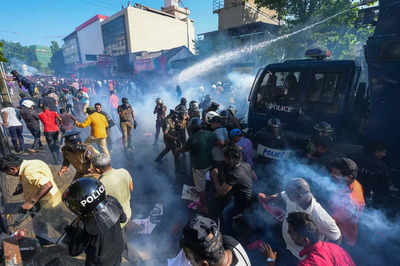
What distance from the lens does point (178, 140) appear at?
548 centimetres

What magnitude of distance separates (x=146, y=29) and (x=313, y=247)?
5191 centimetres

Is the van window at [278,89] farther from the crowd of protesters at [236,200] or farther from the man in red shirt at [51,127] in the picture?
Answer: the man in red shirt at [51,127]

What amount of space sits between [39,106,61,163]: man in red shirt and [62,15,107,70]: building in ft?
173

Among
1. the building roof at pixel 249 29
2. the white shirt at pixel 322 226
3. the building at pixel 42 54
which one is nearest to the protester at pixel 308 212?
the white shirt at pixel 322 226

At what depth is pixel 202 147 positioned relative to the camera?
3615 mm

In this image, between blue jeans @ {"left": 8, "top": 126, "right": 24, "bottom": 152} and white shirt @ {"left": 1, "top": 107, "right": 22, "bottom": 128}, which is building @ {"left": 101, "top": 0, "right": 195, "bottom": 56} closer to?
blue jeans @ {"left": 8, "top": 126, "right": 24, "bottom": 152}

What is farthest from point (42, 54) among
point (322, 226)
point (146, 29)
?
point (322, 226)

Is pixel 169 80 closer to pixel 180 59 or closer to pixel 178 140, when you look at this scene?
pixel 180 59

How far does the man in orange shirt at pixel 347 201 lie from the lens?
2.25 metres

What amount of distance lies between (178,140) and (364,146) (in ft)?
12.7

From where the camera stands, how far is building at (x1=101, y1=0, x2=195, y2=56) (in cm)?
4372

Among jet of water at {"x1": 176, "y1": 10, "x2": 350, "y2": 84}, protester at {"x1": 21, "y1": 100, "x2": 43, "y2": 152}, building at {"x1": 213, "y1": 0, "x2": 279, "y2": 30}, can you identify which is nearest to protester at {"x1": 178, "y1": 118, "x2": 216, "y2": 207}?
protester at {"x1": 21, "y1": 100, "x2": 43, "y2": 152}

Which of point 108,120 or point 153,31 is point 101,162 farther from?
point 153,31

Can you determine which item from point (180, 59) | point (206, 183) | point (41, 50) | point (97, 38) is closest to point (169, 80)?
point (180, 59)
